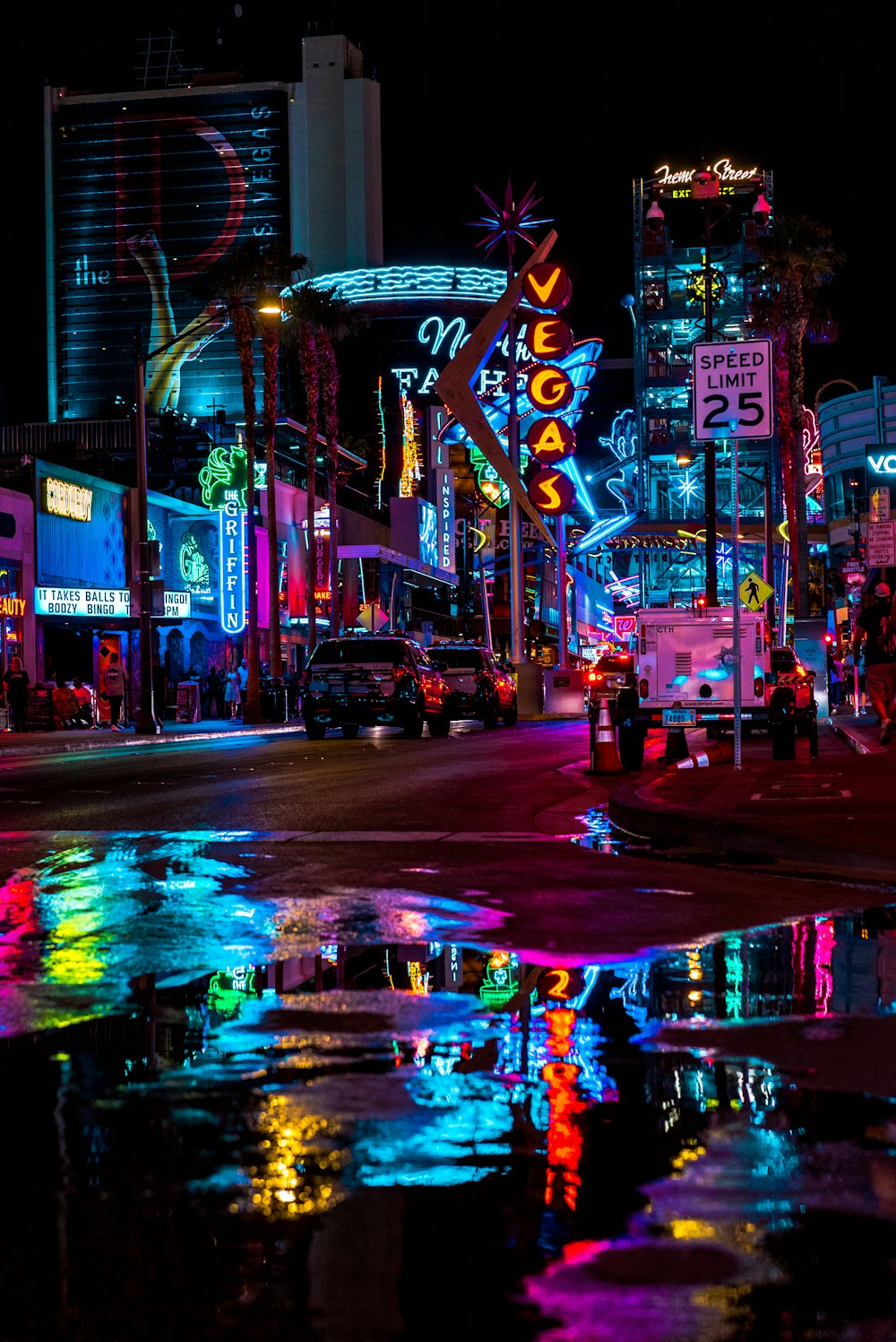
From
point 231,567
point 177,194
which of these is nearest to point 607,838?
point 231,567

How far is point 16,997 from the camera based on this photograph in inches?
264

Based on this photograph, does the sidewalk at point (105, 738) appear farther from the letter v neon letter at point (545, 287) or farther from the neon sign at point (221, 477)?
the letter v neon letter at point (545, 287)

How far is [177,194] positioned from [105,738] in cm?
12292

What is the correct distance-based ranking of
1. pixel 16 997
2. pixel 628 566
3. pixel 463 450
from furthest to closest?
pixel 628 566 < pixel 463 450 < pixel 16 997

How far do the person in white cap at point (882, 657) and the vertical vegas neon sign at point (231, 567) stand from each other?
38505 millimetres

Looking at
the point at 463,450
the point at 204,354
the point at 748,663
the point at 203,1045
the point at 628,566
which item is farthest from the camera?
the point at 204,354

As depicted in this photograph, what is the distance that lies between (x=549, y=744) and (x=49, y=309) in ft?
430

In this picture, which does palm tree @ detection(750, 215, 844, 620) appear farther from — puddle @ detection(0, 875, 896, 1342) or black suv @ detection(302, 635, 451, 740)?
puddle @ detection(0, 875, 896, 1342)

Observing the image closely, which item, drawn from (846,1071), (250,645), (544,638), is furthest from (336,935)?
(544,638)

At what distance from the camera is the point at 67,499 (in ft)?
161

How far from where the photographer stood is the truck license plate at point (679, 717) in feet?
72.2

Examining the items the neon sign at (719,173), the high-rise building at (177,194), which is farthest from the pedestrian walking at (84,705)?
the high-rise building at (177,194)

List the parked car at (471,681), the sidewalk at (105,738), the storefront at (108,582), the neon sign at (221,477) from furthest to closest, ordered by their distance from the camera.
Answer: the neon sign at (221,477) → the storefront at (108,582) → the parked car at (471,681) → the sidewalk at (105,738)

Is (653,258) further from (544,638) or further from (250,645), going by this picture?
(250,645)
